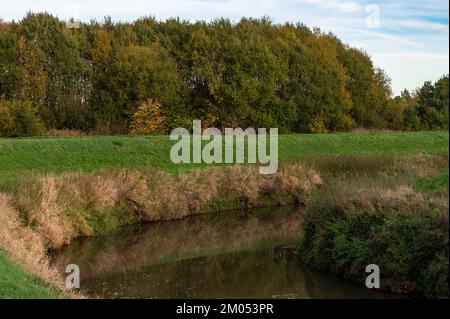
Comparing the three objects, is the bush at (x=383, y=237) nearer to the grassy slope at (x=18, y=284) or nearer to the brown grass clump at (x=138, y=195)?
the grassy slope at (x=18, y=284)

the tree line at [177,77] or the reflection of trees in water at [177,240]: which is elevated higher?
the tree line at [177,77]

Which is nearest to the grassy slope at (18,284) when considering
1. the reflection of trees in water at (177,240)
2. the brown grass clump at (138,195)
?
the reflection of trees in water at (177,240)

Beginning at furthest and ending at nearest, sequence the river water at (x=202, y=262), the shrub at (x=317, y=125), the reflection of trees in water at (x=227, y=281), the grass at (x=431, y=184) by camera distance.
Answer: the shrub at (x=317, y=125), the grass at (x=431, y=184), the river water at (x=202, y=262), the reflection of trees in water at (x=227, y=281)

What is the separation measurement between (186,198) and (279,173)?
5647mm

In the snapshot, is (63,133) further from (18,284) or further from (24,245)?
(18,284)

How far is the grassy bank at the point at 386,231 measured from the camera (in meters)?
15.4

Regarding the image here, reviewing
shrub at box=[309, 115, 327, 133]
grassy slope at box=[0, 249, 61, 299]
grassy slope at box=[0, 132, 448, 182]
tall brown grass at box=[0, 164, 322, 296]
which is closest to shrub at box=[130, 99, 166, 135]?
grassy slope at box=[0, 132, 448, 182]

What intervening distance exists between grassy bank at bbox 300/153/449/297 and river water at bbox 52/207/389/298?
59 cm

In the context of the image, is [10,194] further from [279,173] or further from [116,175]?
[279,173]

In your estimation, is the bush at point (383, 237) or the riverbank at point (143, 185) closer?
the bush at point (383, 237)

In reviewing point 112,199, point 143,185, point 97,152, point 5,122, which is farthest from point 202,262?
point 5,122

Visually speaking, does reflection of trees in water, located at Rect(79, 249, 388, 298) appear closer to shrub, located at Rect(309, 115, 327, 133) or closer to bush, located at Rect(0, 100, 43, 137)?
bush, located at Rect(0, 100, 43, 137)

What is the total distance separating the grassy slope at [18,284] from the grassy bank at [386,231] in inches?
317

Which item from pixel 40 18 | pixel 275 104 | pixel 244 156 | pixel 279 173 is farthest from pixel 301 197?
pixel 40 18
